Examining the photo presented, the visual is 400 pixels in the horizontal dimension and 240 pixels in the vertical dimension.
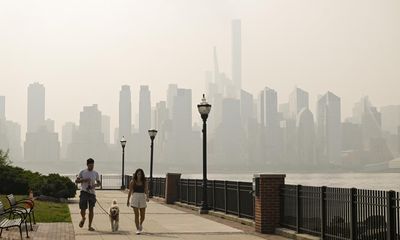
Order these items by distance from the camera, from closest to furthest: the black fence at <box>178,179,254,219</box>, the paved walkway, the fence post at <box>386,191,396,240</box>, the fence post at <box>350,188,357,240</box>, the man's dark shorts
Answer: the fence post at <box>386,191,396,240</box> → the fence post at <box>350,188,357,240</box> → the paved walkway → the man's dark shorts → the black fence at <box>178,179,254,219</box>

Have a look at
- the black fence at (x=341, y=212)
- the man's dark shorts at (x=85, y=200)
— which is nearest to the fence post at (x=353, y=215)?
the black fence at (x=341, y=212)

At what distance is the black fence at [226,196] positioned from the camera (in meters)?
20.3

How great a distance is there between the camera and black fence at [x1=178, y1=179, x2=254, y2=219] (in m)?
20.3

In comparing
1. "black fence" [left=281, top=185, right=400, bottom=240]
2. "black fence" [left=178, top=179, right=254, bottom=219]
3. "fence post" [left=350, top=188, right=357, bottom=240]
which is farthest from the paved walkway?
"fence post" [left=350, top=188, right=357, bottom=240]

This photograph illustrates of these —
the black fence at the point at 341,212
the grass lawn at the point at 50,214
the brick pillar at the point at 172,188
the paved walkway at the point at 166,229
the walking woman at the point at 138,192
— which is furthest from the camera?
the brick pillar at the point at 172,188

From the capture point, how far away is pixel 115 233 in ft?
56.9

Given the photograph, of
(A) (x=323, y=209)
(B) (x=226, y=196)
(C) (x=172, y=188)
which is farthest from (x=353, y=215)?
(C) (x=172, y=188)

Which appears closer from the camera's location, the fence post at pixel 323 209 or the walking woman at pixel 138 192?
the fence post at pixel 323 209

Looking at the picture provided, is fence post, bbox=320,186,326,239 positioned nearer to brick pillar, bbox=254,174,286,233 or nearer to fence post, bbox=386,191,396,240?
brick pillar, bbox=254,174,286,233

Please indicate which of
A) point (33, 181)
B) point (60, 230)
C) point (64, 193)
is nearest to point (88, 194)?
point (60, 230)

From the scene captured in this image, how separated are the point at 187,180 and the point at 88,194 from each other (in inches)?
476

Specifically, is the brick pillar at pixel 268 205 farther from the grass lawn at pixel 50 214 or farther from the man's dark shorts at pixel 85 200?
the grass lawn at pixel 50 214

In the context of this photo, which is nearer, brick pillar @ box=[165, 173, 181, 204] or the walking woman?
the walking woman

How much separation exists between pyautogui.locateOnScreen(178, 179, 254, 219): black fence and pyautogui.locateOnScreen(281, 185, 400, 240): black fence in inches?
119
